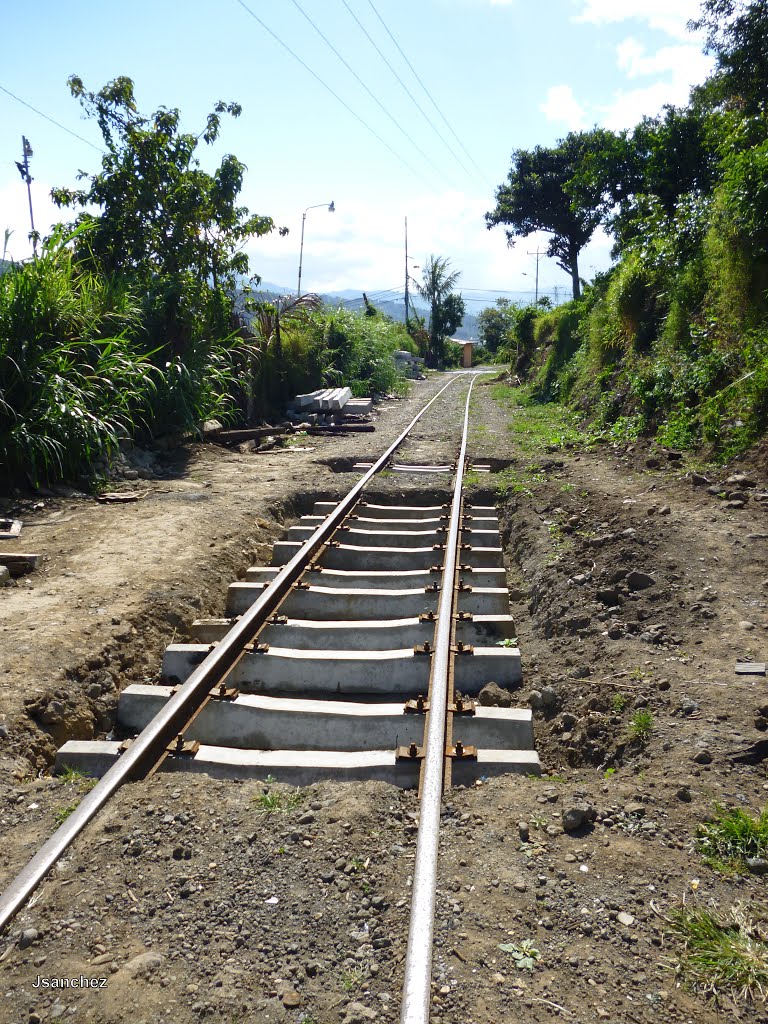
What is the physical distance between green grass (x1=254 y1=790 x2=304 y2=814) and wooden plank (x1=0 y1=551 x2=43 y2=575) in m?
3.61

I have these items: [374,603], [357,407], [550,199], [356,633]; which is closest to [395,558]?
[374,603]

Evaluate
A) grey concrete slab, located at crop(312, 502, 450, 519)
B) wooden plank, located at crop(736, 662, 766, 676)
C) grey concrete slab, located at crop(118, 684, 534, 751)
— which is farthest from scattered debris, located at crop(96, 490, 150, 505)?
wooden plank, located at crop(736, 662, 766, 676)

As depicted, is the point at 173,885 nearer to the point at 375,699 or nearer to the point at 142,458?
the point at 375,699

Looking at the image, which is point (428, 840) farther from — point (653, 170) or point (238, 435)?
point (653, 170)

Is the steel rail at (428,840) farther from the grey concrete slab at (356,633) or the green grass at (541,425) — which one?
the green grass at (541,425)

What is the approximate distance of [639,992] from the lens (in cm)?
201

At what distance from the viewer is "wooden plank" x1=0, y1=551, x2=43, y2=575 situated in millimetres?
5734

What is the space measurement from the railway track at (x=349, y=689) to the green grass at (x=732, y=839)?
77 cm

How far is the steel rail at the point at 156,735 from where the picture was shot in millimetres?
2422

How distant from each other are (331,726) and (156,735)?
0.81 metres

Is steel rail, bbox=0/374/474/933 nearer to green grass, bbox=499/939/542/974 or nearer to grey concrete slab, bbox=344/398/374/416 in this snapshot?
green grass, bbox=499/939/542/974

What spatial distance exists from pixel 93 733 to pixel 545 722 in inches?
93.5

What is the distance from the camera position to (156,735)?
333 cm

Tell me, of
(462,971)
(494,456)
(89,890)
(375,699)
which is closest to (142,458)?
(494,456)
